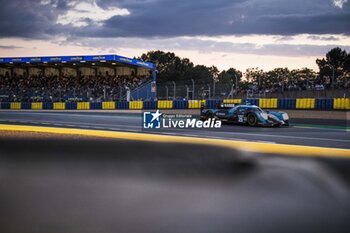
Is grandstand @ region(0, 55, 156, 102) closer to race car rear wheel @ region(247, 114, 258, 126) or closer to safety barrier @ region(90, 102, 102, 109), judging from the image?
safety barrier @ region(90, 102, 102, 109)

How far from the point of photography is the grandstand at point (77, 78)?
30.3m

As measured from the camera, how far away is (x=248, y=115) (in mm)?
13711

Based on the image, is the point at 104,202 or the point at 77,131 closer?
the point at 104,202

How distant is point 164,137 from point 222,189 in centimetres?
609

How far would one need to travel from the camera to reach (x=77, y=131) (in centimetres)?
1245

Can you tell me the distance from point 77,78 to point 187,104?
2472 centimetres

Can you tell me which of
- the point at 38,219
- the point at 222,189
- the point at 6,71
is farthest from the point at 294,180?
the point at 6,71

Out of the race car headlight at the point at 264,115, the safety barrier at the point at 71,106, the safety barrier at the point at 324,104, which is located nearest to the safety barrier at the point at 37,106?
the safety barrier at the point at 71,106

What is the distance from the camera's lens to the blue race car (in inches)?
524

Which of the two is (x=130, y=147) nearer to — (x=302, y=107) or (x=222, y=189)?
(x=222, y=189)

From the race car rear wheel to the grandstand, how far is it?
13.5m

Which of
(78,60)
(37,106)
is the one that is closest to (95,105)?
(37,106)

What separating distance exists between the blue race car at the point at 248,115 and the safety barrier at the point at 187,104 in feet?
1.97

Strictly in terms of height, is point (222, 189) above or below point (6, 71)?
below
